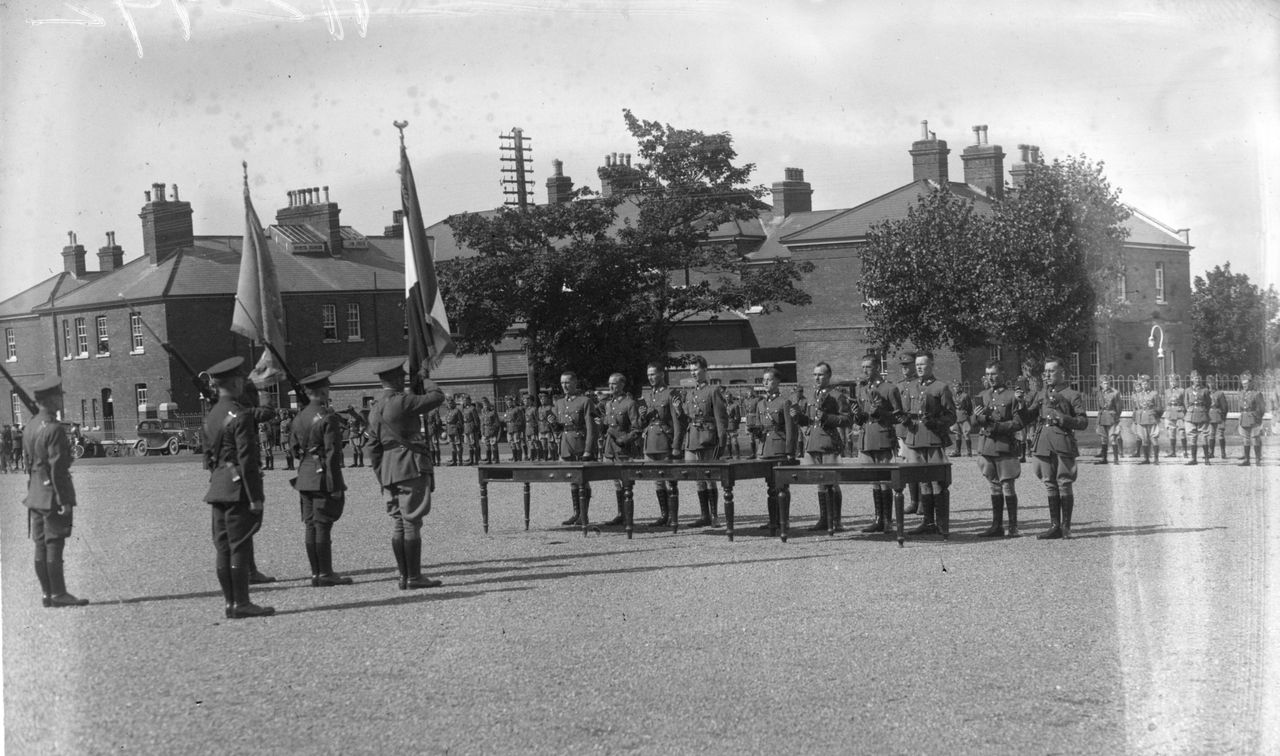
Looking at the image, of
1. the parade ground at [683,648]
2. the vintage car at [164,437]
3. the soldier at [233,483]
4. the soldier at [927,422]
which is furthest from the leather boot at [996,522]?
the vintage car at [164,437]

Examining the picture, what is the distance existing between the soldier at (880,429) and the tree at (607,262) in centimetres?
2098

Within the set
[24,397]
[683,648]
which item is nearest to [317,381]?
[24,397]

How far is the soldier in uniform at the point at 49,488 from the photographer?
31.0 feet

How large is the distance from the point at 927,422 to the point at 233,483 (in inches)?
282

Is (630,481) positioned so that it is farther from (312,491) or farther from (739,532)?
(312,491)

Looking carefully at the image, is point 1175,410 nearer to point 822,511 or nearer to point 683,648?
point 822,511

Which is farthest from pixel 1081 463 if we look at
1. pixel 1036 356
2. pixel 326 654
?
pixel 326 654

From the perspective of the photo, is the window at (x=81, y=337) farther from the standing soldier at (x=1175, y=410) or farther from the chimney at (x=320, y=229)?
→ the standing soldier at (x=1175, y=410)

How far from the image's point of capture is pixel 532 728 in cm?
627

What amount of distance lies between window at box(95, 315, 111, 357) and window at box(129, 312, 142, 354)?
219 millimetres

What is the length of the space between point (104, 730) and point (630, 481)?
7.98 metres

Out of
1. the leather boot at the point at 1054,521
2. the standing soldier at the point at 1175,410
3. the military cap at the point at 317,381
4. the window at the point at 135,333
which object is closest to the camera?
the military cap at the point at 317,381

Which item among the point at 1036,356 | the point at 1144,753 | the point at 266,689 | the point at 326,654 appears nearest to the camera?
the point at 1144,753

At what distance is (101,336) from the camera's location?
12.0 metres
